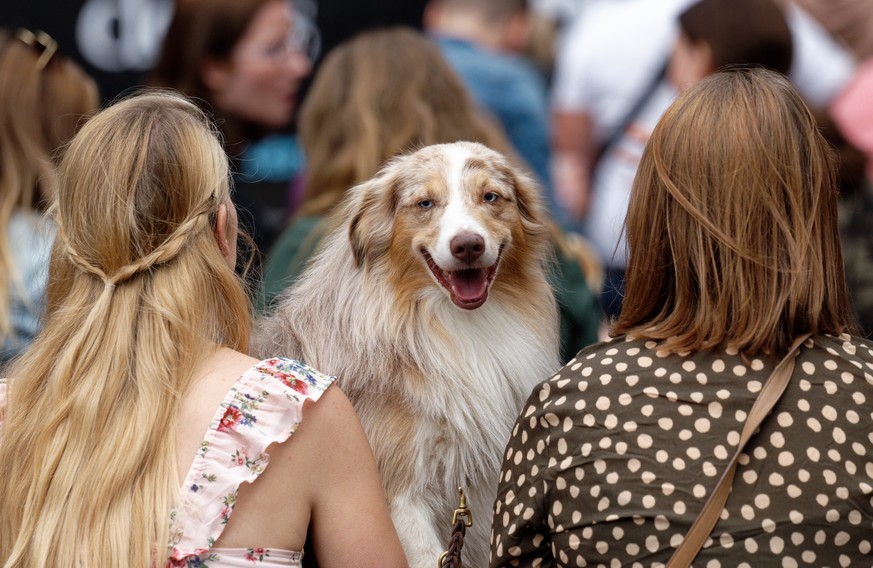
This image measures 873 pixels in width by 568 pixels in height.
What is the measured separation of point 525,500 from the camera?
2.13 metres

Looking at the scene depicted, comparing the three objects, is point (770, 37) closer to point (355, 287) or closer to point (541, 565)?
point (355, 287)

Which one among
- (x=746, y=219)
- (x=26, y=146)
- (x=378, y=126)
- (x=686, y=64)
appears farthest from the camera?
(x=686, y=64)

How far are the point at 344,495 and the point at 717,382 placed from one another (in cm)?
79

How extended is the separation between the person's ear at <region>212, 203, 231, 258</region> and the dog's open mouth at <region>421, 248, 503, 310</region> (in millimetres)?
722

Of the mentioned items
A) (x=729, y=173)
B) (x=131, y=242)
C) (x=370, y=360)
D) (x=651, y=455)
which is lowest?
(x=370, y=360)

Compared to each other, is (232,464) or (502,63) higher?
(502,63)

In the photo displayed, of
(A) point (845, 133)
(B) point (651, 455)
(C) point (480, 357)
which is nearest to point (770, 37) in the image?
(A) point (845, 133)

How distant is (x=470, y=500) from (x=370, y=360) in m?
0.44

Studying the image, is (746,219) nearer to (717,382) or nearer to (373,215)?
(717,382)

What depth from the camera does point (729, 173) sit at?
206 cm

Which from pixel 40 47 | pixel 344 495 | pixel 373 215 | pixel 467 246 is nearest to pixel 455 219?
pixel 467 246

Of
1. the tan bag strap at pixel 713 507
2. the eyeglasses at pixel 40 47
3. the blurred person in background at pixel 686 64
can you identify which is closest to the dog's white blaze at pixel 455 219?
the tan bag strap at pixel 713 507

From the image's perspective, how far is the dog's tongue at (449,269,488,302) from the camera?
283 cm

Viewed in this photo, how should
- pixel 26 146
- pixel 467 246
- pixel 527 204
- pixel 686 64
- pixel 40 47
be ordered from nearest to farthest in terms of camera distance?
pixel 467 246 < pixel 527 204 < pixel 26 146 < pixel 40 47 < pixel 686 64
